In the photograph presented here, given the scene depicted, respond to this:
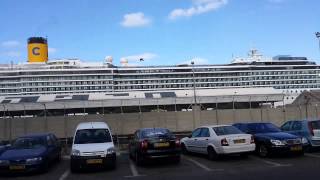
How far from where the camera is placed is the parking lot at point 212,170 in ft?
45.1

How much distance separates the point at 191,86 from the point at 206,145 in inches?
3497

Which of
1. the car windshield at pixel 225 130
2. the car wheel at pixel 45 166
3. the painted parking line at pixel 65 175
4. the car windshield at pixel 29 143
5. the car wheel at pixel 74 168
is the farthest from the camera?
the car windshield at pixel 29 143

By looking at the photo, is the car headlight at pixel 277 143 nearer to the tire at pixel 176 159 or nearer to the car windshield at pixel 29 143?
the tire at pixel 176 159

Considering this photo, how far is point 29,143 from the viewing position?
18.4 metres

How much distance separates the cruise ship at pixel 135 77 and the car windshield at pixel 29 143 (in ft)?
269

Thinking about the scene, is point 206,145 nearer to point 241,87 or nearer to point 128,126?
point 128,126

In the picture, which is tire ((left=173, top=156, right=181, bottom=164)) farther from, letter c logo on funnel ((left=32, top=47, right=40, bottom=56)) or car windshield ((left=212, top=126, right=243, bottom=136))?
letter c logo on funnel ((left=32, top=47, right=40, bottom=56))

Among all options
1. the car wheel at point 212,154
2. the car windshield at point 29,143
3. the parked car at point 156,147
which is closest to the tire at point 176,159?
the parked car at point 156,147

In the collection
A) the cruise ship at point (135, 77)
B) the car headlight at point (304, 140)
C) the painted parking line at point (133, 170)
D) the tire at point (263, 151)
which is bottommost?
the painted parking line at point (133, 170)

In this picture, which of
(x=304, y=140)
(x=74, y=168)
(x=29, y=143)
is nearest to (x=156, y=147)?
(x=74, y=168)

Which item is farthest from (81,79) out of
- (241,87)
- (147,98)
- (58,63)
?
(241,87)

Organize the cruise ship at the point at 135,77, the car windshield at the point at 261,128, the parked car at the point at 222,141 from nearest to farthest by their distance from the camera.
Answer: the parked car at the point at 222,141 → the car windshield at the point at 261,128 → the cruise ship at the point at 135,77

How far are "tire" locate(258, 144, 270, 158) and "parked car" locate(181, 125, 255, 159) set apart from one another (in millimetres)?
546

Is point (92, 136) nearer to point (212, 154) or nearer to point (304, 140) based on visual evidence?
point (212, 154)
